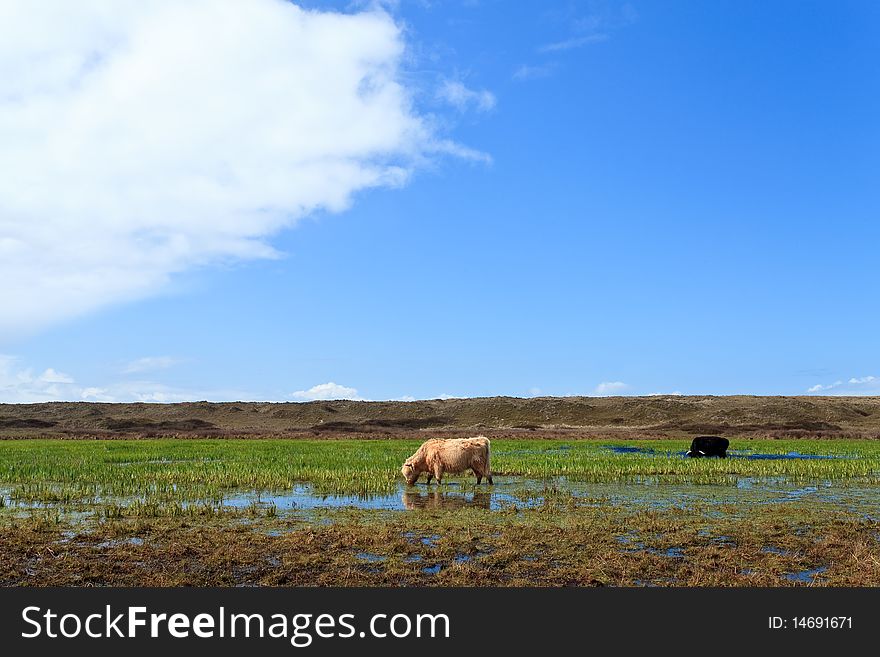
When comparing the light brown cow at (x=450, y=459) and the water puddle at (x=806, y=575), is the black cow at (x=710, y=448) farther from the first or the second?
the water puddle at (x=806, y=575)

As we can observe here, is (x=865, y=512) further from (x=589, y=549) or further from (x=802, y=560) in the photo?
(x=589, y=549)

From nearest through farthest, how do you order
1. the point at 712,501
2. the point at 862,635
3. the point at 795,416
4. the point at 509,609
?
1. the point at 862,635
2. the point at 509,609
3. the point at 712,501
4. the point at 795,416

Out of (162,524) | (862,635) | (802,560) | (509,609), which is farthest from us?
(162,524)

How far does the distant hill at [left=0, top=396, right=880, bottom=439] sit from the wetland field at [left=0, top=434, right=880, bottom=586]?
161ft

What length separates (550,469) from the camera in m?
23.0

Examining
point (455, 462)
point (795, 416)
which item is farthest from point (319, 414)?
point (455, 462)

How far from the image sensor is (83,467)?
2384 centimetres

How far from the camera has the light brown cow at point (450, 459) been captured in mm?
18406

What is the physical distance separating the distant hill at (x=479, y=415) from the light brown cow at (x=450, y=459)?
48614mm

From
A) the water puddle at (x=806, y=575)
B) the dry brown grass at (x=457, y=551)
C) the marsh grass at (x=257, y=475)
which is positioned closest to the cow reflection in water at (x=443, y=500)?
the marsh grass at (x=257, y=475)

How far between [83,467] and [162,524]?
564 inches

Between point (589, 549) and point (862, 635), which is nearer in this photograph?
point (862, 635)

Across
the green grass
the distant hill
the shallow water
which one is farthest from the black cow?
the distant hill

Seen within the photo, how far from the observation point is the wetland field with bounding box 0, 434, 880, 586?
28.2ft
